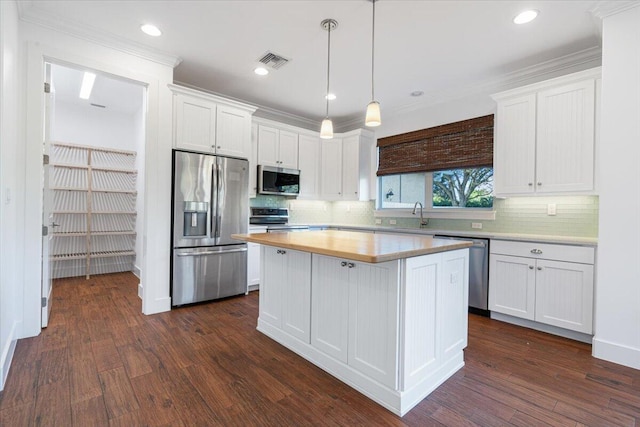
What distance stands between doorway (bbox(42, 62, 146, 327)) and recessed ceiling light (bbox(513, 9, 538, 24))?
4.68 metres

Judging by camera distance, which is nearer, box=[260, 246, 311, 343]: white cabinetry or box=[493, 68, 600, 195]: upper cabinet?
box=[260, 246, 311, 343]: white cabinetry

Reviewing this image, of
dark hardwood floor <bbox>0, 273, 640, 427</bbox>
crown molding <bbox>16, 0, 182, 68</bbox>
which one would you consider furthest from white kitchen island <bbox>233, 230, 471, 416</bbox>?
crown molding <bbox>16, 0, 182, 68</bbox>

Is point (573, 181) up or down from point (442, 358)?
up

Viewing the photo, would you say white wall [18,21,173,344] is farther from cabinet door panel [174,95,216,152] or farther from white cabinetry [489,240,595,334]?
white cabinetry [489,240,595,334]

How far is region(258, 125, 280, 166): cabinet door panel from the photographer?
4.67 meters

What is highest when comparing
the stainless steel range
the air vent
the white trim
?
the air vent

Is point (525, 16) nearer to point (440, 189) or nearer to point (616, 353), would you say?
point (440, 189)

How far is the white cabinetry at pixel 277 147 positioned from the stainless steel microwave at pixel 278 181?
0.36ft

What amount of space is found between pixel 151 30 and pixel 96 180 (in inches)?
135

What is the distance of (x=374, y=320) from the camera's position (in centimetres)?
193

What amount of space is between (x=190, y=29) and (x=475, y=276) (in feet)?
12.6

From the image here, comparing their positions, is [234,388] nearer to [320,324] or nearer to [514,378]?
[320,324]

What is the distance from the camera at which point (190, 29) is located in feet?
9.50

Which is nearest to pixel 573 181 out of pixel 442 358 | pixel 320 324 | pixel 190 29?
pixel 442 358
